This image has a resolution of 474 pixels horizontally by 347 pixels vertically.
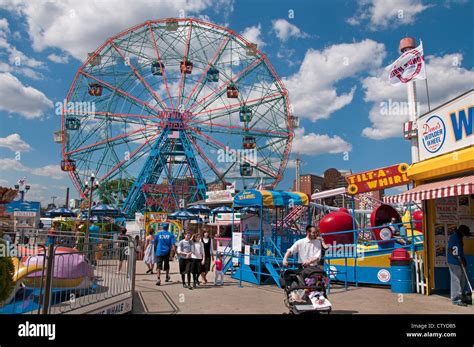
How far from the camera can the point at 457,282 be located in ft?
24.9

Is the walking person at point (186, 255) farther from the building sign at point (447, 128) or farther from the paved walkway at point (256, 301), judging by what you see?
the building sign at point (447, 128)

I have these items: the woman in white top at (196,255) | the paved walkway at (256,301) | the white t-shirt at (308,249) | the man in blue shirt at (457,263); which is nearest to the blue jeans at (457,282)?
the man in blue shirt at (457,263)

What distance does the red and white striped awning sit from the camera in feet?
23.3

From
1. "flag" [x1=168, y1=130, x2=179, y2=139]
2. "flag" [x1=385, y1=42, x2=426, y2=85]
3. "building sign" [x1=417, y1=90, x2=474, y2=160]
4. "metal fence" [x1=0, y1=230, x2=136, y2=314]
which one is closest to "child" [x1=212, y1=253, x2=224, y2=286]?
"metal fence" [x1=0, y1=230, x2=136, y2=314]

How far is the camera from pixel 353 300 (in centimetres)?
827

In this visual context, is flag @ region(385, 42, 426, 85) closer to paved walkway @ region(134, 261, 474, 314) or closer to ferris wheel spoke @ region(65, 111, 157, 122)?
paved walkway @ region(134, 261, 474, 314)

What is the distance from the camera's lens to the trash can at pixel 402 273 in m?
9.02

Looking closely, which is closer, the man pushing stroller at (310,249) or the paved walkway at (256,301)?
the man pushing stroller at (310,249)

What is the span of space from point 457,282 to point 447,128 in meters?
3.16

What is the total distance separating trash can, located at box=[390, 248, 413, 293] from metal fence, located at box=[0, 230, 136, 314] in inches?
230

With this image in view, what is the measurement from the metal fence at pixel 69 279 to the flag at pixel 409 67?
13.2 m

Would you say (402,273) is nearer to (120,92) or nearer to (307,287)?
(307,287)

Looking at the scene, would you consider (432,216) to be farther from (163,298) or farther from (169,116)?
(169,116)
